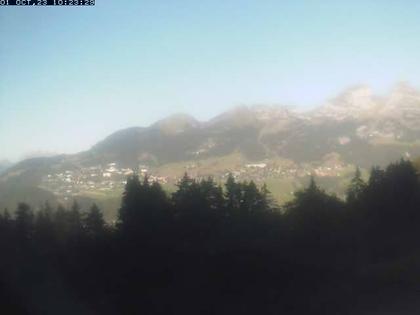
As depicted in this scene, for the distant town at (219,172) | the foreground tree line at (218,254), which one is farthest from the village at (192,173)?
the foreground tree line at (218,254)

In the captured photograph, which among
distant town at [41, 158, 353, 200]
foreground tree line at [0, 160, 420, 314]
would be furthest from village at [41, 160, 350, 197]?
foreground tree line at [0, 160, 420, 314]

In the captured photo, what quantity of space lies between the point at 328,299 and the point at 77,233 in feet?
45.6

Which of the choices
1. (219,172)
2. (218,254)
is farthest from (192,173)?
(218,254)

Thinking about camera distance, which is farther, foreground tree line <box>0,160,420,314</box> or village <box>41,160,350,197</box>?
village <box>41,160,350,197</box>

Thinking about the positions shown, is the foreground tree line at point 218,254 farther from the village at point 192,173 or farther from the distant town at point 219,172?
the distant town at point 219,172

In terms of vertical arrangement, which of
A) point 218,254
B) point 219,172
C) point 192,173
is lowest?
point 218,254

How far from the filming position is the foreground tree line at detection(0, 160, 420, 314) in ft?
54.8

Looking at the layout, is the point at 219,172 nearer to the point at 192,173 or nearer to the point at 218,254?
the point at 192,173

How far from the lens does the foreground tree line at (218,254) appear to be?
16.7 metres

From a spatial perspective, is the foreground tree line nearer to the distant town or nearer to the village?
the village

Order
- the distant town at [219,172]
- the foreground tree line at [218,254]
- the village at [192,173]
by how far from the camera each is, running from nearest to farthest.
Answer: the foreground tree line at [218,254] < the village at [192,173] < the distant town at [219,172]

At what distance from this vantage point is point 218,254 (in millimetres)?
20484

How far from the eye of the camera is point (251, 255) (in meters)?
20.4

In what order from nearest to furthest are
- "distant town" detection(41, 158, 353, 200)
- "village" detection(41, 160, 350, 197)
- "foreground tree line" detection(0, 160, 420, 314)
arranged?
1. "foreground tree line" detection(0, 160, 420, 314)
2. "village" detection(41, 160, 350, 197)
3. "distant town" detection(41, 158, 353, 200)
